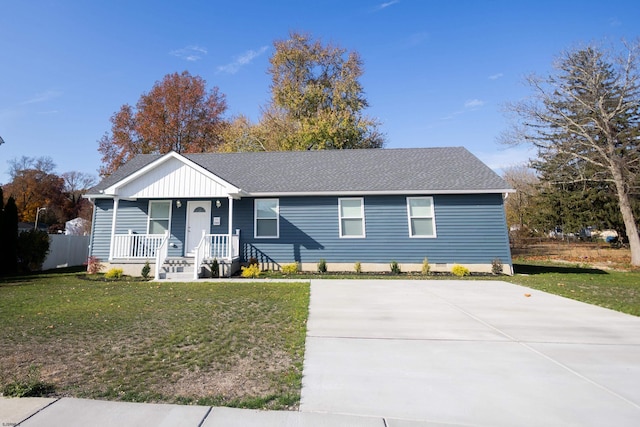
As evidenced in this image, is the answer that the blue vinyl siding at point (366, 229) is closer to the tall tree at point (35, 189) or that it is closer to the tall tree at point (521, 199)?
the tall tree at point (521, 199)

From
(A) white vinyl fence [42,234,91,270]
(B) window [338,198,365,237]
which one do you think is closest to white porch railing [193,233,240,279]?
(B) window [338,198,365,237]

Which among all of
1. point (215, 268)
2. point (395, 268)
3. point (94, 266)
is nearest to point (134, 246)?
point (94, 266)

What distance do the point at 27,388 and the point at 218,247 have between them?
8.89 metres

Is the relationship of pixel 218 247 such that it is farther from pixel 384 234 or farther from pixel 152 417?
pixel 152 417

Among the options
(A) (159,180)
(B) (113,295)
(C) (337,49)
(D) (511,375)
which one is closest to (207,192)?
(A) (159,180)

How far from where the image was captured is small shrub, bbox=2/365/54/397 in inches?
96.5

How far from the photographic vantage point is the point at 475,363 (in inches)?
126

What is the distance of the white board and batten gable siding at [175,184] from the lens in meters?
10.8

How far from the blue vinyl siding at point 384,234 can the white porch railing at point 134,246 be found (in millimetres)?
3260

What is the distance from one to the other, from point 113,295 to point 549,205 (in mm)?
31191

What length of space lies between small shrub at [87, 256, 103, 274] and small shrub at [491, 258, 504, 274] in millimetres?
15362

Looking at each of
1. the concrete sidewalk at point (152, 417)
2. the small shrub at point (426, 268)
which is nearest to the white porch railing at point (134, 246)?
the concrete sidewalk at point (152, 417)

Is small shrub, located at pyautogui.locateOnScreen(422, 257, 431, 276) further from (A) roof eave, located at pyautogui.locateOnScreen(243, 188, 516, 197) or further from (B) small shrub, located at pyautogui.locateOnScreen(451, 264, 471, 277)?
(A) roof eave, located at pyautogui.locateOnScreen(243, 188, 516, 197)

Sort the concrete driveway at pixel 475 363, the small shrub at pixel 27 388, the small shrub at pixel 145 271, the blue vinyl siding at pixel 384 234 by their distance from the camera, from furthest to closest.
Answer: the blue vinyl siding at pixel 384 234 < the small shrub at pixel 145 271 < the small shrub at pixel 27 388 < the concrete driveway at pixel 475 363
